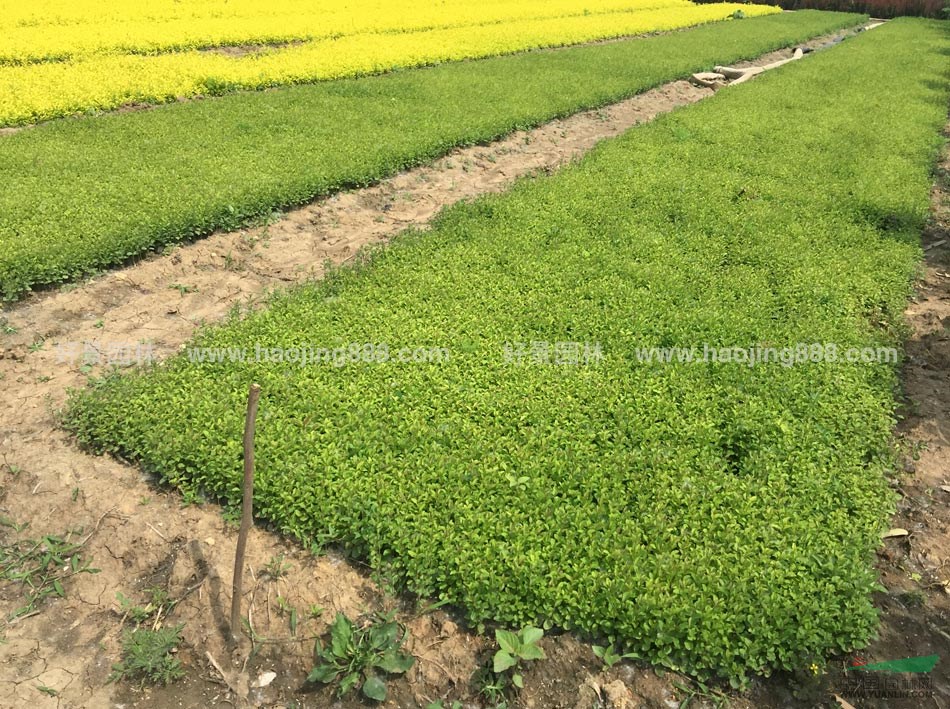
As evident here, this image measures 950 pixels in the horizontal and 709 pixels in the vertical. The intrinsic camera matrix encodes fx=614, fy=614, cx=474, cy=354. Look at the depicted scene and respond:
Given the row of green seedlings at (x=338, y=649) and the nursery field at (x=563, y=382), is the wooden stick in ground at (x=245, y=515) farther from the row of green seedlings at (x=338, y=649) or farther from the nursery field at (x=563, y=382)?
the nursery field at (x=563, y=382)

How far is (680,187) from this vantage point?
31.3ft

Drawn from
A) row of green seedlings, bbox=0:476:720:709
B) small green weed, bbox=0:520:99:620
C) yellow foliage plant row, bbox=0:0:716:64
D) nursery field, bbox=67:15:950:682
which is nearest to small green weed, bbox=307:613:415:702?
row of green seedlings, bbox=0:476:720:709

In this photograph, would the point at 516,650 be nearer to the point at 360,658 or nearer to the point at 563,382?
the point at 360,658

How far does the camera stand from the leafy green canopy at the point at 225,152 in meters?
7.27

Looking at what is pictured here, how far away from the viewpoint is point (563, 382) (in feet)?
17.6

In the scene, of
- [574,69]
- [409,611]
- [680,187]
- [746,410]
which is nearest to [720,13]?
[574,69]

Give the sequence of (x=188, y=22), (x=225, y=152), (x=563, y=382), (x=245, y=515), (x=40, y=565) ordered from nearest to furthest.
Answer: (x=245, y=515), (x=40, y=565), (x=563, y=382), (x=225, y=152), (x=188, y=22)

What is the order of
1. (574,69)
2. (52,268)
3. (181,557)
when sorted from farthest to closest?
1. (574,69)
2. (52,268)
3. (181,557)

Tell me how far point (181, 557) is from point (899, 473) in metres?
5.40

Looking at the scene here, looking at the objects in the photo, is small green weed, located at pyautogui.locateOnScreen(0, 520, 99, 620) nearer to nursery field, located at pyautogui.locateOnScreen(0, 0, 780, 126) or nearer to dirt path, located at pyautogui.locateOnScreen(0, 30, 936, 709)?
dirt path, located at pyautogui.locateOnScreen(0, 30, 936, 709)

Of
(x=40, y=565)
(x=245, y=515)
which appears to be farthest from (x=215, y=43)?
(x=245, y=515)

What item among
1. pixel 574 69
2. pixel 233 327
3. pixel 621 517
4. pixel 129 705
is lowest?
pixel 129 705

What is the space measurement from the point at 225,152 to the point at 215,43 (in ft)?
34.7

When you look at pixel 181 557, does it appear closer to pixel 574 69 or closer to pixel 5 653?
pixel 5 653
